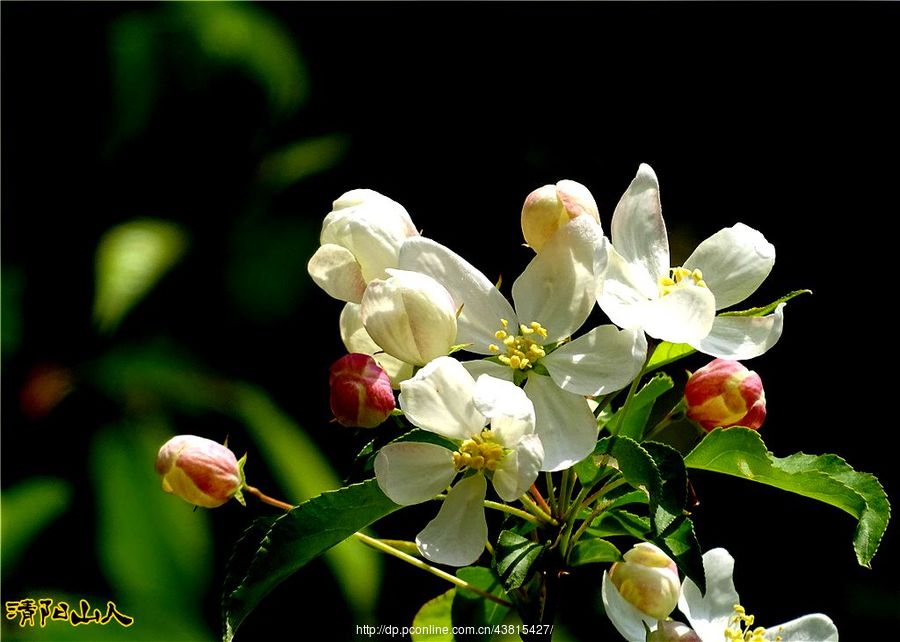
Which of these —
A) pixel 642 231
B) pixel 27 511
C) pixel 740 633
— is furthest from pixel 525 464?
pixel 27 511

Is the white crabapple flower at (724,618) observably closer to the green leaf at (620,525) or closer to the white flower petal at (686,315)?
the green leaf at (620,525)

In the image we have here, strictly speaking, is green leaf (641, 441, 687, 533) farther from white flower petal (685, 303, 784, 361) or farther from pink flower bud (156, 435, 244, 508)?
pink flower bud (156, 435, 244, 508)

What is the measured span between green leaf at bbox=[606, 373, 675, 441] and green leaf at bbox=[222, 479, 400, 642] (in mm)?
223

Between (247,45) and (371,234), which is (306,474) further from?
(371,234)

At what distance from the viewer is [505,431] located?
0.74 m

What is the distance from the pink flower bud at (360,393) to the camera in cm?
80

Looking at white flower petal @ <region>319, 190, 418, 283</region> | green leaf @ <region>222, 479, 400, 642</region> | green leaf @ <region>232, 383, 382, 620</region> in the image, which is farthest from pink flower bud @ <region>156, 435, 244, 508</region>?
green leaf @ <region>232, 383, 382, 620</region>

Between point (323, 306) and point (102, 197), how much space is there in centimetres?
64

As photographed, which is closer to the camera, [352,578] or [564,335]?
[564,335]

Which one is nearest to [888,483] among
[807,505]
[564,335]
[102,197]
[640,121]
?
[807,505]

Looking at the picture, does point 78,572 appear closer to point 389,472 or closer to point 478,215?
point 478,215

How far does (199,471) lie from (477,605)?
0.30 meters

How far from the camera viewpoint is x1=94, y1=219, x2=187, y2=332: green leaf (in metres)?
2.00

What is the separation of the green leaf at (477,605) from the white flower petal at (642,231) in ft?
1.08
